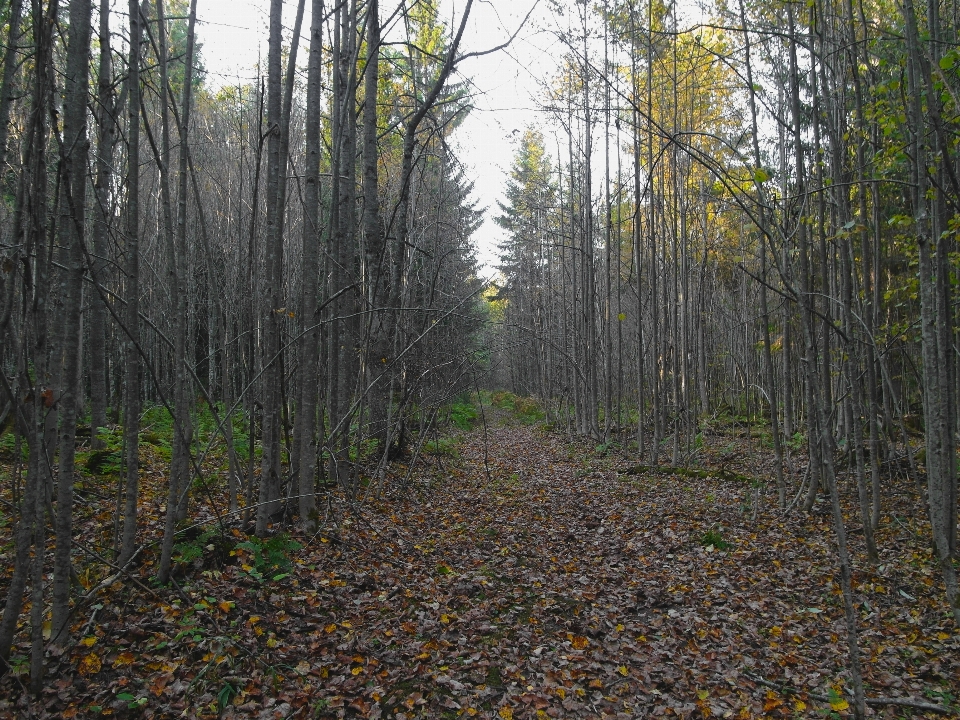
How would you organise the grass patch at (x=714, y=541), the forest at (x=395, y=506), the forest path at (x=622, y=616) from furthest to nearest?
1. the grass patch at (x=714, y=541)
2. the forest path at (x=622, y=616)
3. the forest at (x=395, y=506)

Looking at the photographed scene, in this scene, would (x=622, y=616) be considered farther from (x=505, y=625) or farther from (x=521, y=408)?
(x=521, y=408)

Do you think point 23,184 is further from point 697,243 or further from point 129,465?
point 697,243

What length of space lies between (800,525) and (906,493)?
5.91 feet

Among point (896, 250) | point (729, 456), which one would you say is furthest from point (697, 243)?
point (729, 456)

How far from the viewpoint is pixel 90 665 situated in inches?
119

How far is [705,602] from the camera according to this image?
472 cm

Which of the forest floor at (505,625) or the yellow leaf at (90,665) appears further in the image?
the forest floor at (505,625)

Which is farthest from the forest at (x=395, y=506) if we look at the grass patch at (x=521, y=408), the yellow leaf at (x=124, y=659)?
the grass patch at (x=521, y=408)

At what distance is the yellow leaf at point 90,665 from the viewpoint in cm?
299

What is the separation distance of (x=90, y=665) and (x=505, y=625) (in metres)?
2.57

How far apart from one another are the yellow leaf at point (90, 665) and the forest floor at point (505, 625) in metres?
0.01

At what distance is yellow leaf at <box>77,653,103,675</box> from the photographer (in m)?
2.99

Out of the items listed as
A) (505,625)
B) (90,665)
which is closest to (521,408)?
(505,625)

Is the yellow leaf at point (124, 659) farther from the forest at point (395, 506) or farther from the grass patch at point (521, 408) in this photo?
the grass patch at point (521, 408)
